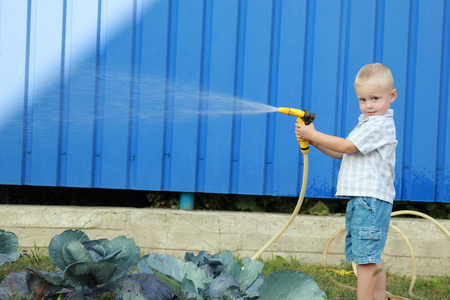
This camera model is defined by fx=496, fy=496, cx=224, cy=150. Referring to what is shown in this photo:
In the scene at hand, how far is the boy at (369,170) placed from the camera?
2.76 meters

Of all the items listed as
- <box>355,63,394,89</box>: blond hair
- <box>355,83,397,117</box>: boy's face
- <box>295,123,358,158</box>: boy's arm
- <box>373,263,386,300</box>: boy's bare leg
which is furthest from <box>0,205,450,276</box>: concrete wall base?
<box>355,63,394,89</box>: blond hair

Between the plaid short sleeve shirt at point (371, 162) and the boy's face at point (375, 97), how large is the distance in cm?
4

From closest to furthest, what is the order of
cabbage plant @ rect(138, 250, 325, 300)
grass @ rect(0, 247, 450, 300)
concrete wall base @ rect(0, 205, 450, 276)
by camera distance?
cabbage plant @ rect(138, 250, 325, 300) < grass @ rect(0, 247, 450, 300) < concrete wall base @ rect(0, 205, 450, 276)

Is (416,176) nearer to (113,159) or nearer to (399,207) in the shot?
(399,207)

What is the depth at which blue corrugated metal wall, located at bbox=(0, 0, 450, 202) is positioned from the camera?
4020 millimetres

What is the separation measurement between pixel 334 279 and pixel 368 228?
3.28 feet

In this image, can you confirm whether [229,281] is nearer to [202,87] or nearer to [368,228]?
[368,228]

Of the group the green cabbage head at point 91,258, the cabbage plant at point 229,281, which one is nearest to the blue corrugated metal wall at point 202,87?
the green cabbage head at point 91,258

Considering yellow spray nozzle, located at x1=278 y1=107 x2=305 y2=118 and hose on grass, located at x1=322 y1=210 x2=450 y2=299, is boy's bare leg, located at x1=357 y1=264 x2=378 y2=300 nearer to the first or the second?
hose on grass, located at x1=322 y1=210 x2=450 y2=299

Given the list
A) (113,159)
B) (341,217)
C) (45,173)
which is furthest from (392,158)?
(45,173)

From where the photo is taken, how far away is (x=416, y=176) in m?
4.10

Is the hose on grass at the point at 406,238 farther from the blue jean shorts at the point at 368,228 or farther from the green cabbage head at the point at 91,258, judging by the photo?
the green cabbage head at the point at 91,258

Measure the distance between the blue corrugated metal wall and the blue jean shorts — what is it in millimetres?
1273

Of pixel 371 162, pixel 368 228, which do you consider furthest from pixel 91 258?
pixel 371 162
